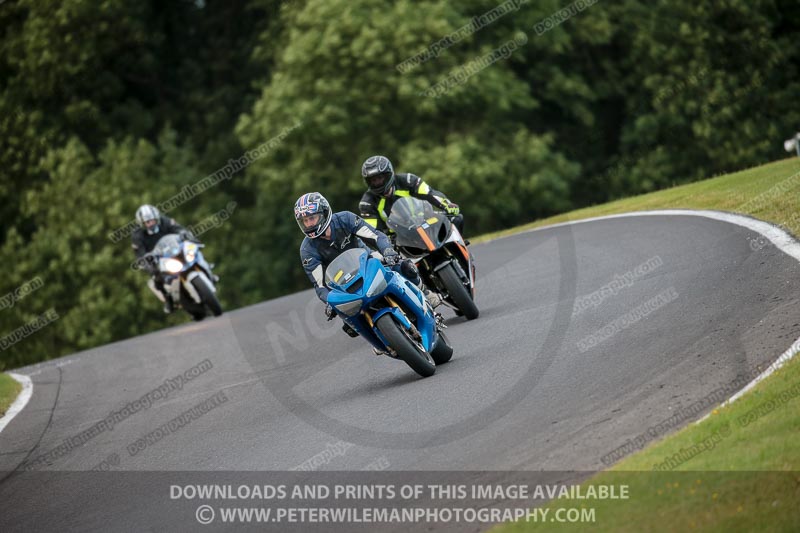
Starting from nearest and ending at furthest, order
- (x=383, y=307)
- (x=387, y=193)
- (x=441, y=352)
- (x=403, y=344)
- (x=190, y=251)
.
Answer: (x=403, y=344) → (x=383, y=307) → (x=441, y=352) → (x=387, y=193) → (x=190, y=251)

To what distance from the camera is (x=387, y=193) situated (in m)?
13.6

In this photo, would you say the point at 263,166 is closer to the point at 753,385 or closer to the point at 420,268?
the point at 420,268

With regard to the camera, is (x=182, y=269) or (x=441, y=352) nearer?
(x=441, y=352)

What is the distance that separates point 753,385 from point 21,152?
40.2 metres

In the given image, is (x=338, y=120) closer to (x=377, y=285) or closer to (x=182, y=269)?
(x=182, y=269)

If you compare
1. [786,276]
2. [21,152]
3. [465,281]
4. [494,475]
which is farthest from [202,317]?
[21,152]

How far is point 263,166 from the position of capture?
3997cm

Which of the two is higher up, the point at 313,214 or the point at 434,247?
the point at 313,214

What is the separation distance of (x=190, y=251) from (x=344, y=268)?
34.5 ft

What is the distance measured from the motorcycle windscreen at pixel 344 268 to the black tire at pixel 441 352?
1.15 metres

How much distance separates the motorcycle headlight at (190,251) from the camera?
67.3 ft

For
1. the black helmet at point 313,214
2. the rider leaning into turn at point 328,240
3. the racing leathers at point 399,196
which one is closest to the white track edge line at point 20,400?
the rider leaning into turn at point 328,240

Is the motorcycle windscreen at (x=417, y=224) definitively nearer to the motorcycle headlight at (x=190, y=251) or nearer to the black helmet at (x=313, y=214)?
the black helmet at (x=313, y=214)

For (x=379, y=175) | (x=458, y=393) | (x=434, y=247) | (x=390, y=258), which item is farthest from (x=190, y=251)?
(x=458, y=393)
